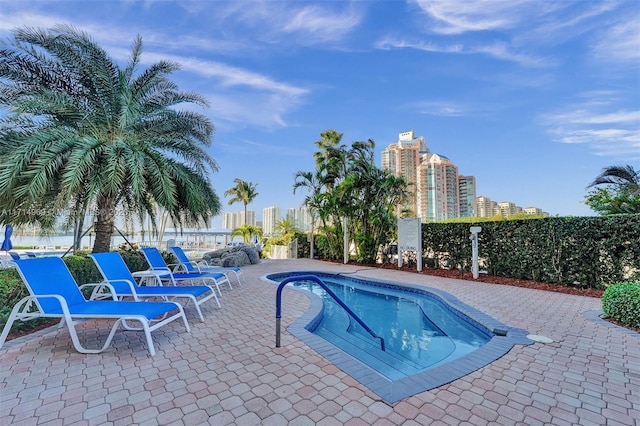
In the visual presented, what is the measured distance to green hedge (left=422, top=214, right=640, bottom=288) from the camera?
21.2ft

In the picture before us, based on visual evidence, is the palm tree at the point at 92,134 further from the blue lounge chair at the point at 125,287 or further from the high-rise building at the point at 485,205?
the high-rise building at the point at 485,205

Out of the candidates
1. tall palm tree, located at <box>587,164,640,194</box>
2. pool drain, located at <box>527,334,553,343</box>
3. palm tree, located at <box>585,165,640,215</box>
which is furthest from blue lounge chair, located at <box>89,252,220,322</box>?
tall palm tree, located at <box>587,164,640,194</box>

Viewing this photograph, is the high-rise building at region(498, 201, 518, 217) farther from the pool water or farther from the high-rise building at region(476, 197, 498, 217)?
the pool water

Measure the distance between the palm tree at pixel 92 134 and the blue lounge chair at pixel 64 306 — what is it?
249cm

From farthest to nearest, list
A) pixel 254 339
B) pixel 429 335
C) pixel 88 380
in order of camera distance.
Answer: pixel 429 335
pixel 254 339
pixel 88 380

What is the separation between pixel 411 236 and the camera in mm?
10633

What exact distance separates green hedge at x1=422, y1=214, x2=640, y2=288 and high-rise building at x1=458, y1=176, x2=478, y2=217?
19691 mm

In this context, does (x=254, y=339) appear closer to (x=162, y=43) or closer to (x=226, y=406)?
(x=226, y=406)

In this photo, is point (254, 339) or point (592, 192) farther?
point (592, 192)

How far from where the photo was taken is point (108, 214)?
730cm

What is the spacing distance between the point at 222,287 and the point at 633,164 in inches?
634

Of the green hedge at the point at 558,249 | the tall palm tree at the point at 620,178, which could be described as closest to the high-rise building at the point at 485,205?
the tall palm tree at the point at 620,178

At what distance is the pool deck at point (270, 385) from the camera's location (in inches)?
84.8

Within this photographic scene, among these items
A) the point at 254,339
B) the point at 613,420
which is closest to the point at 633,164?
the point at 613,420
